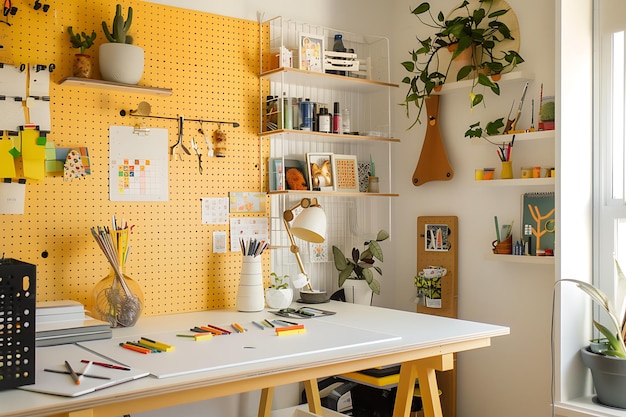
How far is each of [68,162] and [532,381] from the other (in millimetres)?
2319

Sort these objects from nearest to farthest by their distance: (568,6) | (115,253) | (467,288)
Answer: (115,253) → (568,6) → (467,288)

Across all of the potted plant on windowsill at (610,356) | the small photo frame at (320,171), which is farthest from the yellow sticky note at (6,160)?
the potted plant on windowsill at (610,356)

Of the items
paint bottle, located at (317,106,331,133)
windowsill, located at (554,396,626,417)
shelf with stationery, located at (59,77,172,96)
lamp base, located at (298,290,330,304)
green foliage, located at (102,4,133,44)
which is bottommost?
windowsill, located at (554,396,626,417)

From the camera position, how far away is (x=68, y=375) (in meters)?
1.87

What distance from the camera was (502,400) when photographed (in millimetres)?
3303

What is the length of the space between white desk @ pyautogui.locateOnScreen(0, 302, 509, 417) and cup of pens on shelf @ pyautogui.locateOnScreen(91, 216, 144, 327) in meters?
0.06

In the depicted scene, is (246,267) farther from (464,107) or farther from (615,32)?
(615,32)

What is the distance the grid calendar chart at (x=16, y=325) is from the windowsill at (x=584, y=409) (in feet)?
6.91

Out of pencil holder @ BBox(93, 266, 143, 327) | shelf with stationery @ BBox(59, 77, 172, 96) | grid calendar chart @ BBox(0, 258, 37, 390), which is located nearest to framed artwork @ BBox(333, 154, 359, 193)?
shelf with stationery @ BBox(59, 77, 172, 96)

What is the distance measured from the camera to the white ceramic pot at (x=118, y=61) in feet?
8.90

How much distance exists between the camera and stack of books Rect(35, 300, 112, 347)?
2264mm

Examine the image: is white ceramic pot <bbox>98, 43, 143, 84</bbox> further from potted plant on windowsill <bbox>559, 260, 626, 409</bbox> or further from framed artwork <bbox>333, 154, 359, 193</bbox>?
potted plant on windowsill <bbox>559, 260, 626, 409</bbox>

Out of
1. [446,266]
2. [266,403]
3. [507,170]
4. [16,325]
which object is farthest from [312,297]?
[16,325]

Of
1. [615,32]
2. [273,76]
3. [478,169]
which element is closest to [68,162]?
[273,76]
